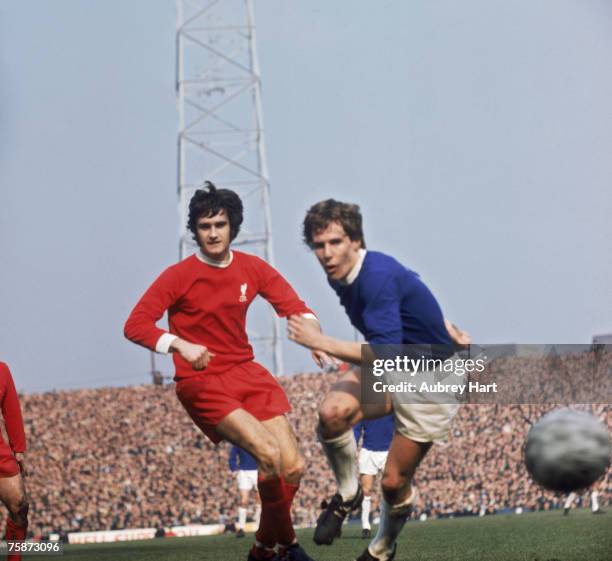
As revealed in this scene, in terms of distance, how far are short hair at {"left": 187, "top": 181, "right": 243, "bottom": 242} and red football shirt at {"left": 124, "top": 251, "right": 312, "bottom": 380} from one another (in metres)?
0.26

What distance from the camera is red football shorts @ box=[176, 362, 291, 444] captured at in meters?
7.58

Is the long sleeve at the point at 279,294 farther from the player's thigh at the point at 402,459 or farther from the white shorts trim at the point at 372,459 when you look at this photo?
the white shorts trim at the point at 372,459

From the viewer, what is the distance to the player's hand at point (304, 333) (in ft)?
21.7

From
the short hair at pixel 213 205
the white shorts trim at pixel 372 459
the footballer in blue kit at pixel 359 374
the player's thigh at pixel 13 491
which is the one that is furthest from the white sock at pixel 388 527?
the white shorts trim at pixel 372 459

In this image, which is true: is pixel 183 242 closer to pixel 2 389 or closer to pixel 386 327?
pixel 2 389

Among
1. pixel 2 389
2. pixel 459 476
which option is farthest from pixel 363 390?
pixel 459 476

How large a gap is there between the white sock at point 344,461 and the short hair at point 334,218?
48.7 inches

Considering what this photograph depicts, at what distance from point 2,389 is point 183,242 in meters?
18.5

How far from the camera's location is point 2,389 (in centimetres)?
935

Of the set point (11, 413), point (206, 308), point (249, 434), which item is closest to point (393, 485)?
point (249, 434)

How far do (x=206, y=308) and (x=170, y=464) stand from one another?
21813 millimetres

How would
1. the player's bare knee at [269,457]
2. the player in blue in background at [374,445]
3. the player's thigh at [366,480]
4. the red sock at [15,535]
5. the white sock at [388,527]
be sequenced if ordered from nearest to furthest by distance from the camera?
the white sock at [388,527], the player's bare knee at [269,457], the red sock at [15,535], the player in blue in background at [374,445], the player's thigh at [366,480]

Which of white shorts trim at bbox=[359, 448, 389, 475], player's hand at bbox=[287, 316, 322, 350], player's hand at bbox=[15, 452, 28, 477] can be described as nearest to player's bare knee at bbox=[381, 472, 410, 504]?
player's hand at bbox=[287, 316, 322, 350]

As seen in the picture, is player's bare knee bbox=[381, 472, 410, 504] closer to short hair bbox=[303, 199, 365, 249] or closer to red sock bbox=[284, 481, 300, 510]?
red sock bbox=[284, 481, 300, 510]
